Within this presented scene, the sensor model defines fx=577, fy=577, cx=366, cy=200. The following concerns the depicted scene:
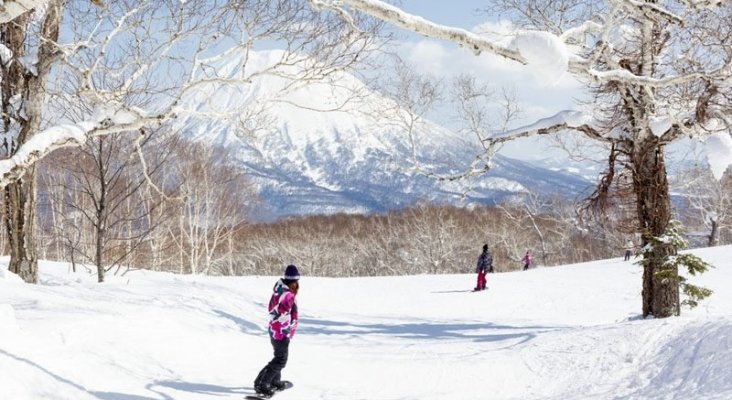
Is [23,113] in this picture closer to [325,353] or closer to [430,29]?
[325,353]

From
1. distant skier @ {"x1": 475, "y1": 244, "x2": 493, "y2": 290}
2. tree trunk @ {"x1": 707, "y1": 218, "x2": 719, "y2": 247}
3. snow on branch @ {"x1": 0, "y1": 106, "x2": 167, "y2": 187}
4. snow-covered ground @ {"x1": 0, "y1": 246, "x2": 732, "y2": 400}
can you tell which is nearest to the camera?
snow on branch @ {"x1": 0, "y1": 106, "x2": 167, "y2": 187}

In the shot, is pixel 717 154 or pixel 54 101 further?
pixel 54 101

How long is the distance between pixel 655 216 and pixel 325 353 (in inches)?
232

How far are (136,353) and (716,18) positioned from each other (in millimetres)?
9218

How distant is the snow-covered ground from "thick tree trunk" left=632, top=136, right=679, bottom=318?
0.53m

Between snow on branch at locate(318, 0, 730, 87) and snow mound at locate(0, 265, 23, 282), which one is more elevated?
snow on branch at locate(318, 0, 730, 87)

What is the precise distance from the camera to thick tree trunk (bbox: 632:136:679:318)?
939cm

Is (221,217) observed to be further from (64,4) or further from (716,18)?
(716,18)

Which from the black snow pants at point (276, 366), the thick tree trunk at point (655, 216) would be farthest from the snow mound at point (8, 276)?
the thick tree trunk at point (655, 216)

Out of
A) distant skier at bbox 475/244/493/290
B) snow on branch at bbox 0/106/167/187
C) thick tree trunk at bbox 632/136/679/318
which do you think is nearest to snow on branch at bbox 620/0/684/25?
snow on branch at bbox 0/106/167/187

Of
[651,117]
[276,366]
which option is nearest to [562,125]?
[651,117]

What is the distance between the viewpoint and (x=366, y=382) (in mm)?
7375

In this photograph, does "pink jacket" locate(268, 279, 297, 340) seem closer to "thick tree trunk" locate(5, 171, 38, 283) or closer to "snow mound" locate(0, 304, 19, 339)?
"snow mound" locate(0, 304, 19, 339)

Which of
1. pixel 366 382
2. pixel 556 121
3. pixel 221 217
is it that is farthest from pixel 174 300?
pixel 221 217
